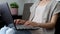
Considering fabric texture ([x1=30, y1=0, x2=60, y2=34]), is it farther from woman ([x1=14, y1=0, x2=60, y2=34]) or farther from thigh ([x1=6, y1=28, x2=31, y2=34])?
thigh ([x1=6, y1=28, x2=31, y2=34])

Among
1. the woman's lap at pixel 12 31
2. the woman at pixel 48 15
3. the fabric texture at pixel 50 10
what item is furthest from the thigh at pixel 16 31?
the fabric texture at pixel 50 10

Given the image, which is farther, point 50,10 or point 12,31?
point 50,10

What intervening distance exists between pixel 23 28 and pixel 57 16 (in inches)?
23.4

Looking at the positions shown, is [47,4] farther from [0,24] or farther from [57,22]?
[0,24]

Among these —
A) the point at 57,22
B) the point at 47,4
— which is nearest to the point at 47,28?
the point at 57,22

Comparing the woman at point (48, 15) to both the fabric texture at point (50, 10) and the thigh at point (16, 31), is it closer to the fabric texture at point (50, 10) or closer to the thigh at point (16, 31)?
the fabric texture at point (50, 10)

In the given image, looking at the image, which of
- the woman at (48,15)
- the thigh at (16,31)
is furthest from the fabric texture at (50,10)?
the thigh at (16,31)

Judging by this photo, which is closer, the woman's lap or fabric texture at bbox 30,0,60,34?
the woman's lap

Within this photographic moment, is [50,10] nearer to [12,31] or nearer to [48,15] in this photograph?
[48,15]

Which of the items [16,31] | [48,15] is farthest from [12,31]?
[48,15]

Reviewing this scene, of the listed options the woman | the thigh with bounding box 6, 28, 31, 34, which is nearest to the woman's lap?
the thigh with bounding box 6, 28, 31, 34

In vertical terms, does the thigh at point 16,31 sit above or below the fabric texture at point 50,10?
below

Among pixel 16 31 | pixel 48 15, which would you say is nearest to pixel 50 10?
pixel 48 15

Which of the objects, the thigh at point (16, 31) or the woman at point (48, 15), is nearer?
the thigh at point (16, 31)
